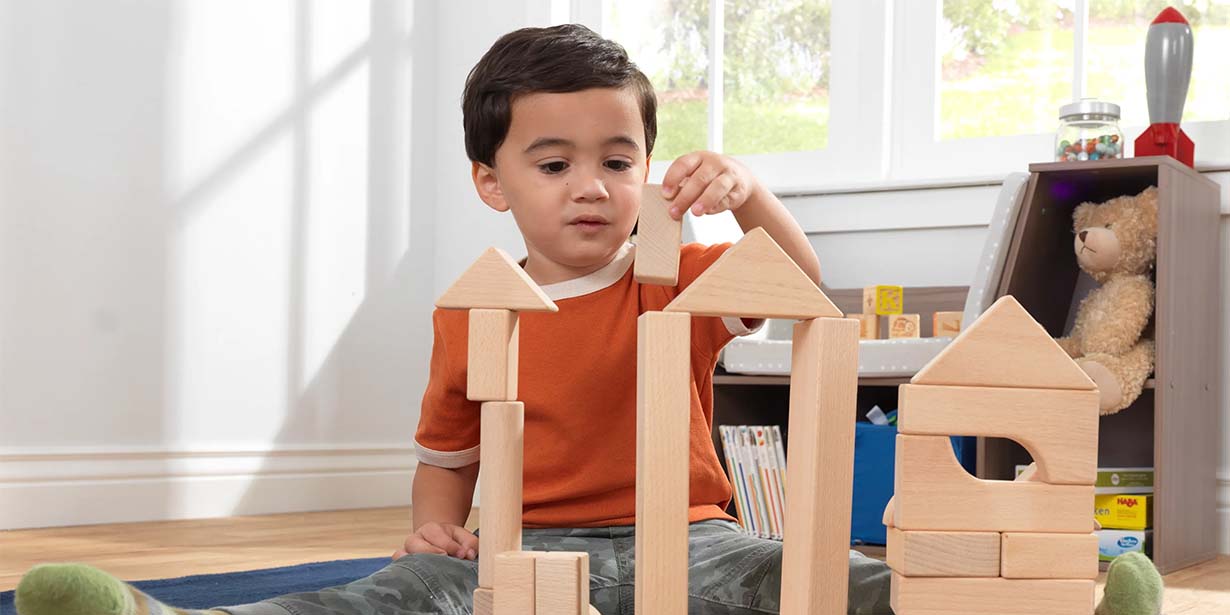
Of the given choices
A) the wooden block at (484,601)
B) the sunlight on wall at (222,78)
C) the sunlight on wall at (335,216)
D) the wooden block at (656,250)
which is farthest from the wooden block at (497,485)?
the sunlight on wall at (335,216)

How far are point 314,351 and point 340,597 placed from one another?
1720mm

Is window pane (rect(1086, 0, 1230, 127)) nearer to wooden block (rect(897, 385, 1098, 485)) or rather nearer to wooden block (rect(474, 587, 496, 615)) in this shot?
wooden block (rect(897, 385, 1098, 485))

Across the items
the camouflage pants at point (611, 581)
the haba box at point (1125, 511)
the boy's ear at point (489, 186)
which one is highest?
the boy's ear at point (489, 186)

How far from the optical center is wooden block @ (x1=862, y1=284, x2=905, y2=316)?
219 centimetres

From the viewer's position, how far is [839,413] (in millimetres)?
695

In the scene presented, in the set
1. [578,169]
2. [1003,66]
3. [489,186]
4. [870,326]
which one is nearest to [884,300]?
[870,326]

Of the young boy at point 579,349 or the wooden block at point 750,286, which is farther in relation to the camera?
the young boy at point 579,349

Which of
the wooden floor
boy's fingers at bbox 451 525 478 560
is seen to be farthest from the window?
boy's fingers at bbox 451 525 478 560

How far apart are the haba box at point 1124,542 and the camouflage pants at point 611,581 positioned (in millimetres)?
961

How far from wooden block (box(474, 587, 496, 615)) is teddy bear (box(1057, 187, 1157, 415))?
137 centimetres

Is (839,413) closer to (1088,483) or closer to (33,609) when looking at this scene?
(1088,483)

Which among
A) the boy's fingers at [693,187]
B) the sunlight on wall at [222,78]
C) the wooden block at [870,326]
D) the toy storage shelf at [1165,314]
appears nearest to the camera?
the boy's fingers at [693,187]

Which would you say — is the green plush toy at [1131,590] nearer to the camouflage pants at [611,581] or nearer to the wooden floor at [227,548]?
the camouflage pants at [611,581]

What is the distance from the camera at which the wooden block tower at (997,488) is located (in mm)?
669
